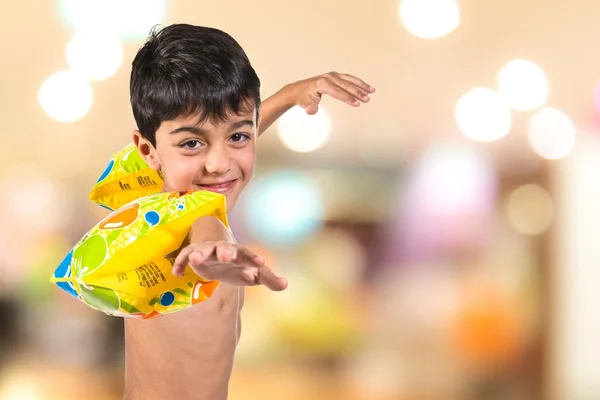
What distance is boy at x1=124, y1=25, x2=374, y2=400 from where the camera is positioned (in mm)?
1020

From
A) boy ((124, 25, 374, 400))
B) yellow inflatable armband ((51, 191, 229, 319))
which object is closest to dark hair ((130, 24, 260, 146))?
boy ((124, 25, 374, 400))

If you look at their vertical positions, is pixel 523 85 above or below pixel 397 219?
above

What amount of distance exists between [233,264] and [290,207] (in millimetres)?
2360

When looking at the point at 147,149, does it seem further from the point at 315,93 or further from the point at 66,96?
the point at 66,96

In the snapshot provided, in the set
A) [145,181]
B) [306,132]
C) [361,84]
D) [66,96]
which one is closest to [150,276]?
[145,181]

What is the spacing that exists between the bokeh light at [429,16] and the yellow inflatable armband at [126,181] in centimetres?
168

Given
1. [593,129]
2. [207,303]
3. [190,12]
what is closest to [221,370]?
[207,303]

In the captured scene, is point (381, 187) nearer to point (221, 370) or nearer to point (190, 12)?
point (190, 12)

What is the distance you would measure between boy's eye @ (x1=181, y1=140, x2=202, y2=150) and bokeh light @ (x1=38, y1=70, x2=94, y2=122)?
1889mm

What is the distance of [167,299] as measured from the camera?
0.99 m

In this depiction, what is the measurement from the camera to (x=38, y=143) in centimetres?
296

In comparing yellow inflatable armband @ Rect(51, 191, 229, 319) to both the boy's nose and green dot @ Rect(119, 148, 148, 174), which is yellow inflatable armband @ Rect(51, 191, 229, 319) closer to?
the boy's nose

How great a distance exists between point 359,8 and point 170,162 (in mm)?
2091

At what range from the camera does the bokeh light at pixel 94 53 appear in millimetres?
2711
